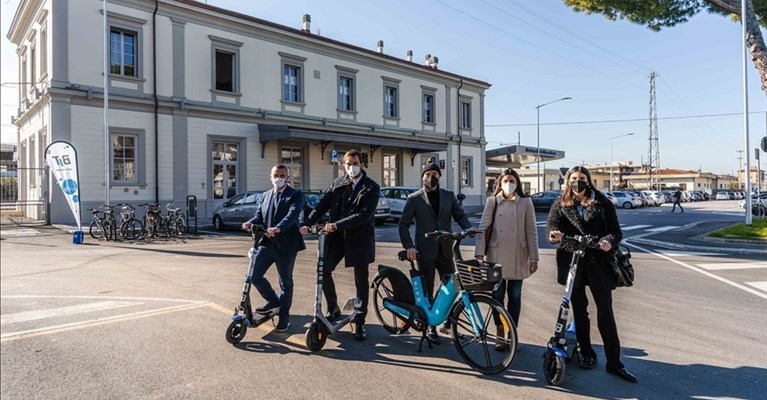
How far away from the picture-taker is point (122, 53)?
65.5 ft

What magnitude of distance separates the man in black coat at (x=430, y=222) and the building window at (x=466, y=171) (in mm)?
31182

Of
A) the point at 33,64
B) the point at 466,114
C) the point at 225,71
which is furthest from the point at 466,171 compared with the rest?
the point at 33,64

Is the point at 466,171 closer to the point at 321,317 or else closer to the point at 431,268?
the point at 431,268

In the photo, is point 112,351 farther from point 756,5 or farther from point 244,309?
point 756,5

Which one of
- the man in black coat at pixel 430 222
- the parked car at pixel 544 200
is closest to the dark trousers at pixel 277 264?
the man in black coat at pixel 430 222

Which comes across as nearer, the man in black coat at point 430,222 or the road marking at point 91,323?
the road marking at point 91,323

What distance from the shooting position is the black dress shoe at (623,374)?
4.03 m

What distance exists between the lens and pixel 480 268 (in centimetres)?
420

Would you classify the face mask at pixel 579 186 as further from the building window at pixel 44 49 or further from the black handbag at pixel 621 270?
the building window at pixel 44 49

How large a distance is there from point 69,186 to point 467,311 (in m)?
3.30

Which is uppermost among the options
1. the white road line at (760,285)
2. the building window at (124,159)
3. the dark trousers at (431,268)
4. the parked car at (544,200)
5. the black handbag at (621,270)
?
the building window at (124,159)

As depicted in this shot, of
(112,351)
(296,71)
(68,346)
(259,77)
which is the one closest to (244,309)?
(112,351)

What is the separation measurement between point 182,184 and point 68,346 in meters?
17.9

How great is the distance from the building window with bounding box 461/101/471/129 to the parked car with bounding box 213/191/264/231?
21.9 metres
